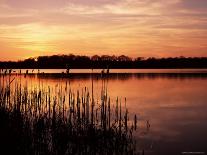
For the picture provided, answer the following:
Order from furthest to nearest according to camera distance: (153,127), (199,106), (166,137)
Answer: (199,106) → (153,127) → (166,137)

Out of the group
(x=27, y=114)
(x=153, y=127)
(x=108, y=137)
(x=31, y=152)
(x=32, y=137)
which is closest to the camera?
(x=31, y=152)

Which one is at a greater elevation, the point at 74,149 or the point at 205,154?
the point at 74,149

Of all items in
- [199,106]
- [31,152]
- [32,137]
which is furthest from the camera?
[199,106]

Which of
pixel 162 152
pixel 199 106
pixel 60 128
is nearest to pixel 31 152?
pixel 60 128

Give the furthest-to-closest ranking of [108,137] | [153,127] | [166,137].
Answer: [153,127], [166,137], [108,137]

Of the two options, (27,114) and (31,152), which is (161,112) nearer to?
(27,114)

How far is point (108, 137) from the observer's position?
30.1ft

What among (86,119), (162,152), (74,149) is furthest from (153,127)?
(74,149)

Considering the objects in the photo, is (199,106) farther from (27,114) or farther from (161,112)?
(27,114)

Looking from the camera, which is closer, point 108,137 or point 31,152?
point 31,152

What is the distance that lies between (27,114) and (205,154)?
16.8 feet

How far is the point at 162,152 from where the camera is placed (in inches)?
416

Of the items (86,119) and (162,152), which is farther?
(162,152)

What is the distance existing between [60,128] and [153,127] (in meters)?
6.14
